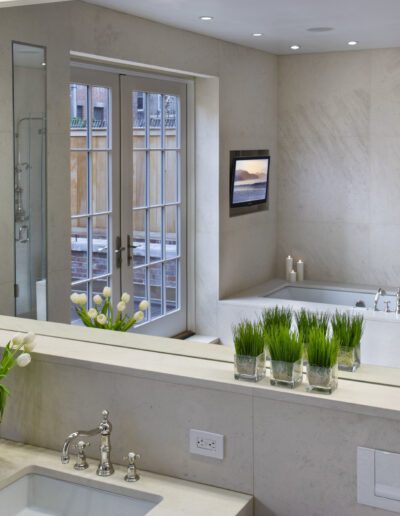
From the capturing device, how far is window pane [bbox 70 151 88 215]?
6.83 feet

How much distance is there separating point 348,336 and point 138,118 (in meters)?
0.85

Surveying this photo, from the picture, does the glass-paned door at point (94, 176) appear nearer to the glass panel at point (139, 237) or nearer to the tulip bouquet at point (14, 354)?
the glass panel at point (139, 237)

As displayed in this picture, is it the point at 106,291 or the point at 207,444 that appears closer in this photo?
the point at 207,444

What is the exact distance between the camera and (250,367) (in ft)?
5.85

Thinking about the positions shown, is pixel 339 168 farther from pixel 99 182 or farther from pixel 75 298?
pixel 75 298

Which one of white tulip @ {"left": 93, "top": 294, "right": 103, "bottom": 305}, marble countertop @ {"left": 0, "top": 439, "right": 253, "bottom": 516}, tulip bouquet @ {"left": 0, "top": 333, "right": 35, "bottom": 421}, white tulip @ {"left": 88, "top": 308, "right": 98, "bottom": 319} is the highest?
white tulip @ {"left": 93, "top": 294, "right": 103, "bottom": 305}

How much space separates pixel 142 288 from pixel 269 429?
59 cm

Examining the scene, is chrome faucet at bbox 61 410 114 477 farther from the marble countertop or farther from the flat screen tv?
the flat screen tv

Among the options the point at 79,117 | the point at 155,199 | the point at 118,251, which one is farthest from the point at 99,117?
the point at 118,251

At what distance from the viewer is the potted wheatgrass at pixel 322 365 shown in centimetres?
169

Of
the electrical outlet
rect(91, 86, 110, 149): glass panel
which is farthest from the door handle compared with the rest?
the electrical outlet

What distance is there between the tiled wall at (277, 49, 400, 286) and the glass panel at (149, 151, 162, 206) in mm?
357

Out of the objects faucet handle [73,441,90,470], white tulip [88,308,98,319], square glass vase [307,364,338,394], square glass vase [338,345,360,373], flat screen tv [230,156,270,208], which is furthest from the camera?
white tulip [88,308,98,319]

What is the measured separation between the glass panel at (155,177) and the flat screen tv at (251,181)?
8.5 inches
